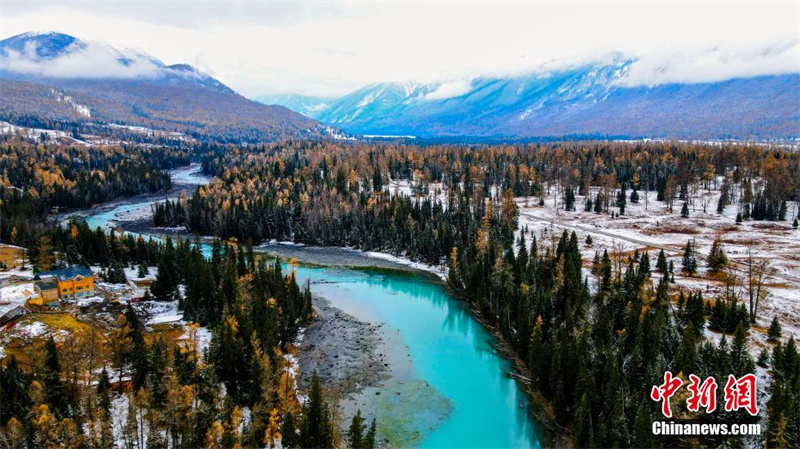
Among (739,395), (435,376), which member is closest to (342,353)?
(435,376)

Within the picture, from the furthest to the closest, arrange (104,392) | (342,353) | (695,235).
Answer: (695,235), (342,353), (104,392)

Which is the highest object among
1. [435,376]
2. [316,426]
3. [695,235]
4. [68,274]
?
[68,274]

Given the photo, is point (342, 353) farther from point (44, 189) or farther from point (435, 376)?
point (44, 189)

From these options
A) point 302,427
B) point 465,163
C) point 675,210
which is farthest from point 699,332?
point 465,163

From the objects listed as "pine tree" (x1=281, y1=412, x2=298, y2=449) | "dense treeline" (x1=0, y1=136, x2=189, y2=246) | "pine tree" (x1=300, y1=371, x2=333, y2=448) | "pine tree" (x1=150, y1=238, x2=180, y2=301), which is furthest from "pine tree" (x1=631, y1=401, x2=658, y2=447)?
"dense treeline" (x1=0, y1=136, x2=189, y2=246)

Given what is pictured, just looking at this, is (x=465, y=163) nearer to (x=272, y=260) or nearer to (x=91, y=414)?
(x=272, y=260)

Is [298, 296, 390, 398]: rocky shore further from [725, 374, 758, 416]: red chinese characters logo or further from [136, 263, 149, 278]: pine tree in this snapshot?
[725, 374, 758, 416]: red chinese characters logo
